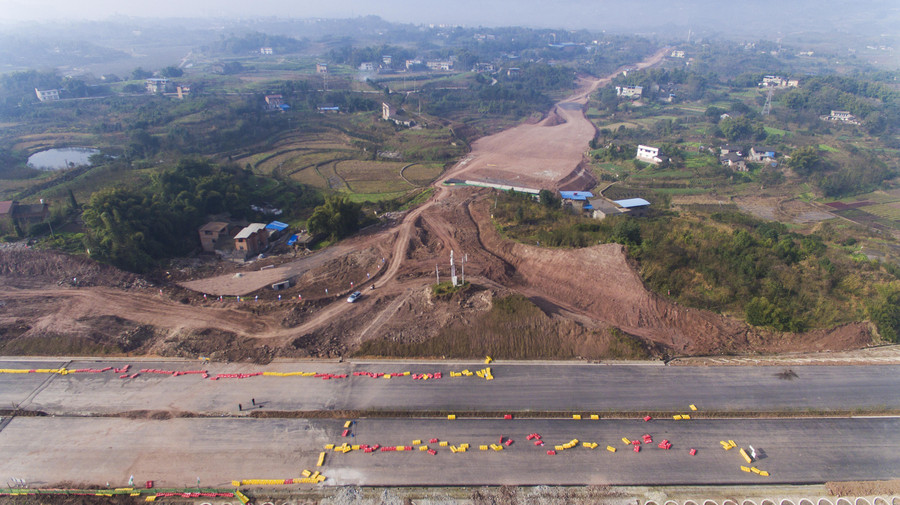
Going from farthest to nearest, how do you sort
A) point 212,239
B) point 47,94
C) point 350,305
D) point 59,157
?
point 47,94, point 59,157, point 212,239, point 350,305

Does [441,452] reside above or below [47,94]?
below

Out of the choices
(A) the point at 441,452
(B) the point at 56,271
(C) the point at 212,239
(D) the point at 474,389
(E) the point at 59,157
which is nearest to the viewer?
(A) the point at 441,452

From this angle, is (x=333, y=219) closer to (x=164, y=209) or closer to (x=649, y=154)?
(x=164, y=209)

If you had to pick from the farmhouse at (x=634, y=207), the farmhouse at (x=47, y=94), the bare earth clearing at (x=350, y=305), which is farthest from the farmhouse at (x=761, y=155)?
the farmhouse at (x=47, y=94)

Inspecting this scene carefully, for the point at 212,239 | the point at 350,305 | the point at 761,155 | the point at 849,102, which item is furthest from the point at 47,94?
the point at 849,102

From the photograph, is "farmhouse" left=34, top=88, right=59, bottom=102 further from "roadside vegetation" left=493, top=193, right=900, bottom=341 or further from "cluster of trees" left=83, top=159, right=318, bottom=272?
"roadside vegetation" left=493, top=193, right=900, bottom=341

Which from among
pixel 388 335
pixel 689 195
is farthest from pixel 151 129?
pixel 689 195

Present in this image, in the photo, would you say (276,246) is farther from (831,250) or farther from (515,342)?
(831,250)

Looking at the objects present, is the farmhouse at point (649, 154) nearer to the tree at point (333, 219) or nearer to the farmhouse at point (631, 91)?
the tree at point (333, 219)

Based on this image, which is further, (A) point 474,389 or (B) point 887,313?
(B) point 887,313
